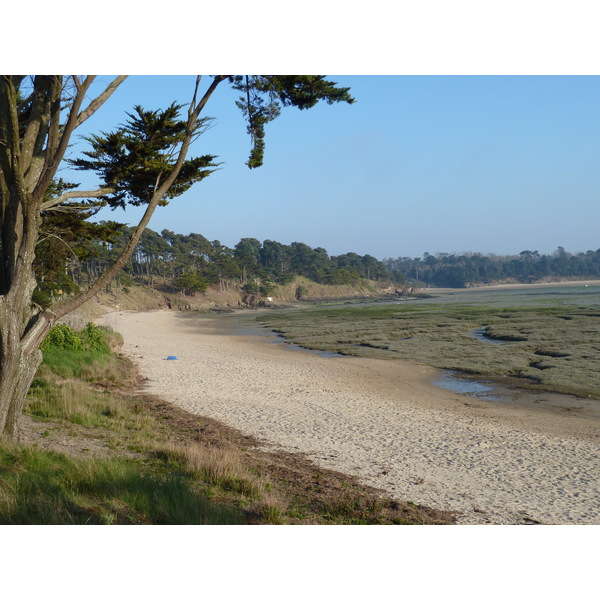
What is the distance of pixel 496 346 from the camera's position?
29562mm

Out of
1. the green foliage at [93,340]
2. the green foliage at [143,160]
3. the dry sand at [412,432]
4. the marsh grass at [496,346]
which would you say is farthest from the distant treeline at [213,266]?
the green foliage at [143,160]

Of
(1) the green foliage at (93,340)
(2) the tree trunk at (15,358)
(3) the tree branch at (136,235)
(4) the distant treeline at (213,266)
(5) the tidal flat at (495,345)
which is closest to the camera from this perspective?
(2) the tree trunk at (15,358)

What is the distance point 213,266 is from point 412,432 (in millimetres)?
92115

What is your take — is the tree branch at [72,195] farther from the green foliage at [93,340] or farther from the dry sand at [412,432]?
the green foliage at [93,340]

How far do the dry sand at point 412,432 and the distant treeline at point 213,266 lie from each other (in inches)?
1940

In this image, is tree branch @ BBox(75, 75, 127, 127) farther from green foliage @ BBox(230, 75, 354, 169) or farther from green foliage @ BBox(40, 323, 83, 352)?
green foliage @ BBox(40, 323, 83, 352)

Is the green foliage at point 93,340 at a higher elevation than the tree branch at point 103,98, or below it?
below

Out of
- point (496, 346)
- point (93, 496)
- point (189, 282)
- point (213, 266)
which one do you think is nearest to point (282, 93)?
point (93, 496)

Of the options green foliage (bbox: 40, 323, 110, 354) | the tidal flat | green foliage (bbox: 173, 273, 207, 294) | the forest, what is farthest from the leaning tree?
green foliage (bbox: 173, 273, 207, 294)

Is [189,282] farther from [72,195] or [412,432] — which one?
[72,195]

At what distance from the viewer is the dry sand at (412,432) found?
26.6ft

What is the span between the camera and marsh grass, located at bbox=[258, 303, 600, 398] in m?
20.9

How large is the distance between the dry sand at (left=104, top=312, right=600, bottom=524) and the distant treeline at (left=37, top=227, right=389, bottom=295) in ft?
162

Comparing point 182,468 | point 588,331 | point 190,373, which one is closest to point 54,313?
point 182,468
